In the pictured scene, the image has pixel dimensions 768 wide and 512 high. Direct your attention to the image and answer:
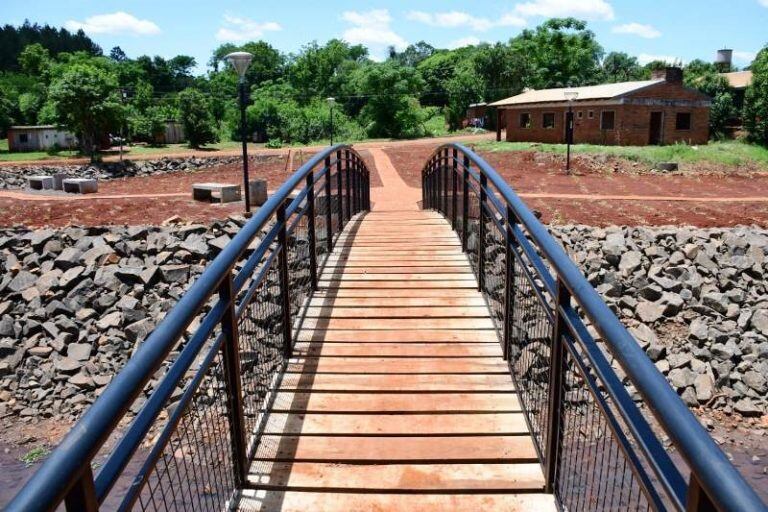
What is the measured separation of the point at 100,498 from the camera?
1654 millimetres

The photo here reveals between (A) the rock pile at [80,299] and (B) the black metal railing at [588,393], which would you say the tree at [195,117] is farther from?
(B) the black metal railing at [588,393]

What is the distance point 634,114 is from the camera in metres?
31.2

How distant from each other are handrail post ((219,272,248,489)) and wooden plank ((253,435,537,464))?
0.22 metres

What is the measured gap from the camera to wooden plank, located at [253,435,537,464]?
320 centimetres

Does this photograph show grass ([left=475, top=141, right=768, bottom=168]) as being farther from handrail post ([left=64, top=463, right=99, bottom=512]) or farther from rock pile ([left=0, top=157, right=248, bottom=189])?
handrail post ([left=64, top=463, right=99, bottom=512])

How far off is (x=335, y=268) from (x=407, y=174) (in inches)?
795

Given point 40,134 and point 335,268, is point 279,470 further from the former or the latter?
point 40,134

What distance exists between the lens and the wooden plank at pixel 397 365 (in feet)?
13.6

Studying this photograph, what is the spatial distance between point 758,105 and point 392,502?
3551 centimetres

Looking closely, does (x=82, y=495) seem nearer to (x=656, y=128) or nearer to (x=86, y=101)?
(x=656, y=128)

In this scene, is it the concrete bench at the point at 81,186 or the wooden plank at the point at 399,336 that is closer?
the wooden plank at the point at 399,336

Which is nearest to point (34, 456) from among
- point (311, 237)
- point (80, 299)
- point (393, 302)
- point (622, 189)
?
point (80, 299)

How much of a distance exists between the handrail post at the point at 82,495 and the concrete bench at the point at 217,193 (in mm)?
17987

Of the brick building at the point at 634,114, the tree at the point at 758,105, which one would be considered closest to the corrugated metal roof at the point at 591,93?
the brick building at the point at 634,114
